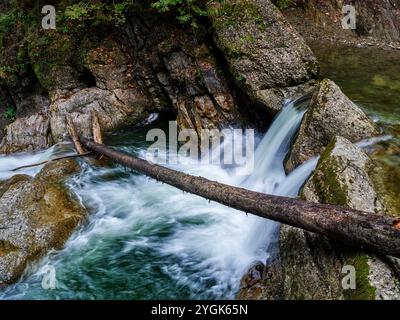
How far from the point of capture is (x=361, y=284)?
12.5 feet

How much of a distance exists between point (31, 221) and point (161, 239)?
2346mm

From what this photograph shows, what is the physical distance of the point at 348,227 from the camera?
397 centimetres

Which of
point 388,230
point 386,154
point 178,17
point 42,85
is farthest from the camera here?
point 42,85

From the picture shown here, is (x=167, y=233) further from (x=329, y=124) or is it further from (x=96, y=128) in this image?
(x=96, y=128)

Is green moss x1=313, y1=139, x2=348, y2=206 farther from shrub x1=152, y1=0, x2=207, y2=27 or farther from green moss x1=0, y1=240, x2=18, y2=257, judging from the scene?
shrub x1=152, y1=0, x2=207, y2=27

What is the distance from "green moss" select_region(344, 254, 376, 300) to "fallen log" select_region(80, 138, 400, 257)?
146 mm

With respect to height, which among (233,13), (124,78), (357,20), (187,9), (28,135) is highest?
(357,20)

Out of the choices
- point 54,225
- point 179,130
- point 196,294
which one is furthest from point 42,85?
point 196,294

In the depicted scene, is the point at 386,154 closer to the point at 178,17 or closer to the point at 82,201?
the point at 82,201

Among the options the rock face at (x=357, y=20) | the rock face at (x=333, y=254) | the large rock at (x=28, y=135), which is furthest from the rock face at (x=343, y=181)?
the rock face at (x=357, y=20)

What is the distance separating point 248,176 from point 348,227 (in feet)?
15.8

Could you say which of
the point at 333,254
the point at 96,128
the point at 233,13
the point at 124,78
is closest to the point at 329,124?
the point at 333,254

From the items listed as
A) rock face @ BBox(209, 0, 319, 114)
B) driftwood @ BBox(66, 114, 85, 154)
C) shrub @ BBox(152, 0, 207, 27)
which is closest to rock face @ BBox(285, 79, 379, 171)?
rock face @ BBox(209, 0, 319, 114)

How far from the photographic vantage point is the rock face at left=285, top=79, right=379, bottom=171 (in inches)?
261
